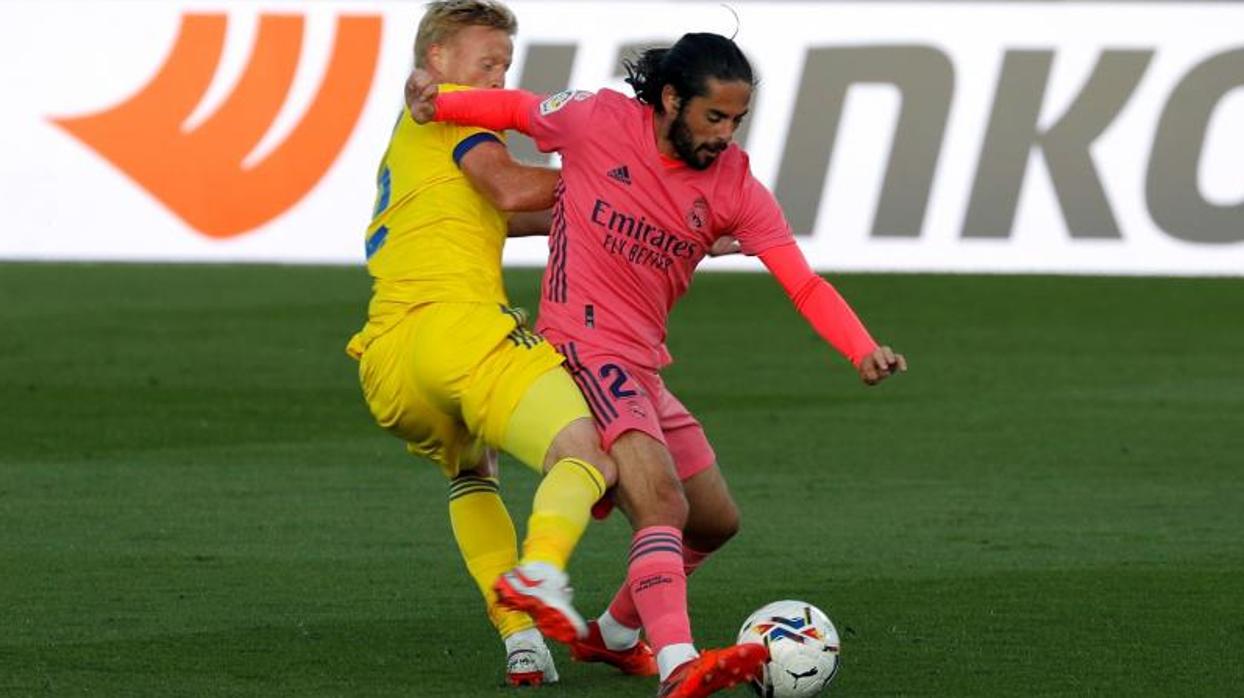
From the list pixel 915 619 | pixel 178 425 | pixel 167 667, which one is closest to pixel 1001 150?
pixel 178 425

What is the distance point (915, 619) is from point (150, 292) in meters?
12.9

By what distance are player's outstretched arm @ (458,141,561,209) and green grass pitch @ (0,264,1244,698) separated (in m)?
1.33

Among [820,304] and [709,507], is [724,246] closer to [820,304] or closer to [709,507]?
[820,304]

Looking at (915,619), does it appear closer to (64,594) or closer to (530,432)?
(530,432)

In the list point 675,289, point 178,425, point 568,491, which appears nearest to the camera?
point 568,491

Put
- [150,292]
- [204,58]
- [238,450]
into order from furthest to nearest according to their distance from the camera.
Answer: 1. [204,58]
2. [150,292]
3. [238,450]

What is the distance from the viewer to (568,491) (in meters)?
6.57

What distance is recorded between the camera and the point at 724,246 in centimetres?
728

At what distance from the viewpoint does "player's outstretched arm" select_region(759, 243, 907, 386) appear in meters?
6.88

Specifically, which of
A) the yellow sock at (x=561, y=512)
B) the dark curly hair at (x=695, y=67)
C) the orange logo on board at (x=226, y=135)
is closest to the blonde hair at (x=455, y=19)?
the dark curly hair at (x=695, y=67)

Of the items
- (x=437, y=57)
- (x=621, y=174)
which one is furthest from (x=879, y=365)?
(x=437, y=57)

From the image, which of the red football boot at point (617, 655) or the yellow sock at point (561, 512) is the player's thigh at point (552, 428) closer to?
the yellow sock at point (561, 512)

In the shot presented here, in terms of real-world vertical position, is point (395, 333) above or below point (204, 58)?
above

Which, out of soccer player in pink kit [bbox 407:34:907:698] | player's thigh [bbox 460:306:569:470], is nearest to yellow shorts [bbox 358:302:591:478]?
player's thigh [bbox 460:306:569:470]
